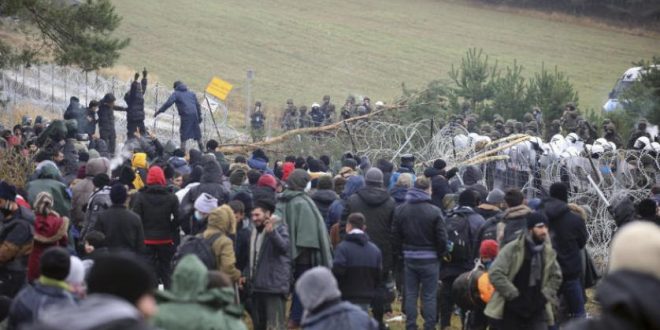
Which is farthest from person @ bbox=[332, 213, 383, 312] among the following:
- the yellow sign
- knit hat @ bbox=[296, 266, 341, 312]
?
the yellow sign

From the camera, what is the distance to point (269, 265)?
11.6 meters

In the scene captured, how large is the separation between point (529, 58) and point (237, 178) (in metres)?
46.4

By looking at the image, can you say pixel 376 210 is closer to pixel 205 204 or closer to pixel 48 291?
pixel 205 204

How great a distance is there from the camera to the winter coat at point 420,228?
40.3ft

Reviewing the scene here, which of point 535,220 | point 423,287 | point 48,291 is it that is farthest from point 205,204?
point 48,291

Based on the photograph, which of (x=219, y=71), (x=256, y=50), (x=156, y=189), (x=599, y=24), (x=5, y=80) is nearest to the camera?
(x=156, y=189)

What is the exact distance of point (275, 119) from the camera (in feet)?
125

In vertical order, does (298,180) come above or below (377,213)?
above

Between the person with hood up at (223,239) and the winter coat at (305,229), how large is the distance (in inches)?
49.0

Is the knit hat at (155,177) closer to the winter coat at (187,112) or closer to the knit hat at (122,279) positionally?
the knit hat at (122,279)

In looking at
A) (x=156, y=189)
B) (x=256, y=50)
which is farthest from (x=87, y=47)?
(x=256, y=50)

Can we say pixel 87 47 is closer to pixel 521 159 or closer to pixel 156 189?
pixel 521 159

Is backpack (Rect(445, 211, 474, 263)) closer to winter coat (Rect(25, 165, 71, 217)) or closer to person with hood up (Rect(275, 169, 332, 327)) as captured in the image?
person with hood up (Rect(275, 169, 332, 327))

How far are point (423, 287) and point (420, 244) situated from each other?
49 centimetres
